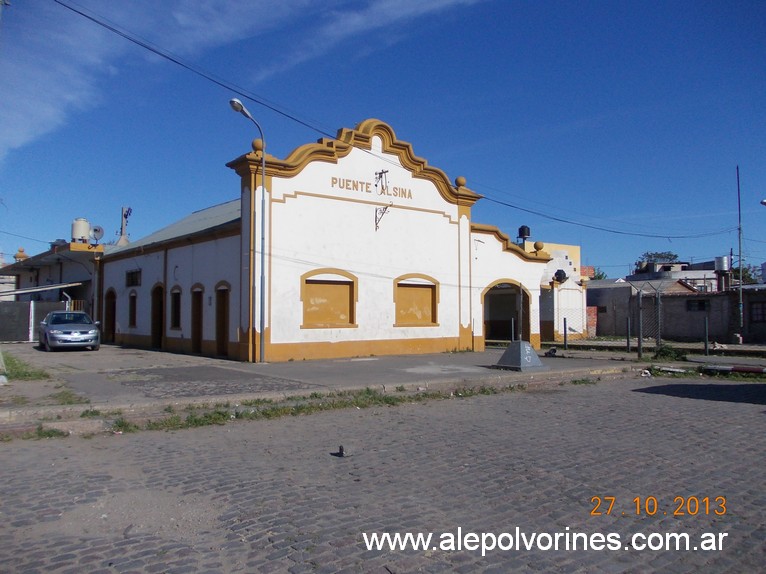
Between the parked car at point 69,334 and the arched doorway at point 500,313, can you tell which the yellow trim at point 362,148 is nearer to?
the arched doorway at point 500,313

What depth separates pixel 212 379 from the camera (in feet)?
45.1

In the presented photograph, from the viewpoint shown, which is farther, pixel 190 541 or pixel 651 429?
pixel 651 429

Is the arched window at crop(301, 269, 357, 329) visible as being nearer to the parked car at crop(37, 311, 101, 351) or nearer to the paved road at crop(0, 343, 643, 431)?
the paved road at crop(0, 343, 643, 431)

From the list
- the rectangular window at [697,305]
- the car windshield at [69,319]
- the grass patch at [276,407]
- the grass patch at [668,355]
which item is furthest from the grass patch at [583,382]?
the rectangular window at [697,305]

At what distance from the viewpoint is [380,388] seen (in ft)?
41.3

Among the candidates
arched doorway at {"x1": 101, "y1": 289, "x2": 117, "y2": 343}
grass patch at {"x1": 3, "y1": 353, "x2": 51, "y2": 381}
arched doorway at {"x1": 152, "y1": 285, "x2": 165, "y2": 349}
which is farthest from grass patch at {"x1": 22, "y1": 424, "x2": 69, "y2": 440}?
arched doorway at {"x1": 101, "y1": 289, "x2": 117, "y2": 343}

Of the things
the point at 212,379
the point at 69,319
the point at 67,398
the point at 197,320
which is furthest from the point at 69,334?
the point at 67,398

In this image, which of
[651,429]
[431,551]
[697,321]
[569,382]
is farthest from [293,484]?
[697,321]

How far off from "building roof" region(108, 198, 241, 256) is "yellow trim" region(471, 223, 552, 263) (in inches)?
378

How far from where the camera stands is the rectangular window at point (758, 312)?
1232 inches

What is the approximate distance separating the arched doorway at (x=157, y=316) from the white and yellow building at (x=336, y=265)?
51 millimetres

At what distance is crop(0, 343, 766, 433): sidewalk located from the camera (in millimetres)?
9589

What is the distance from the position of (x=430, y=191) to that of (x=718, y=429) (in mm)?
16094

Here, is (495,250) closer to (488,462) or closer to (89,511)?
(488,462)
